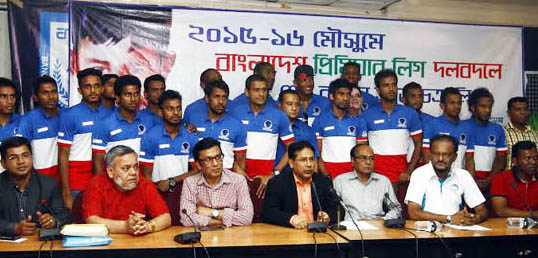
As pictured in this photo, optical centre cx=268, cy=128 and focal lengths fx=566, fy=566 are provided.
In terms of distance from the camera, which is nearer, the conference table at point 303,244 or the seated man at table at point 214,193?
the conference table at point 303,244

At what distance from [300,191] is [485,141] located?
2.18m

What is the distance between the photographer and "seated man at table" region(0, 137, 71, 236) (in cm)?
337

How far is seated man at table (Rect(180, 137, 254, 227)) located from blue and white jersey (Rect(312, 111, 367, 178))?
3.83ft

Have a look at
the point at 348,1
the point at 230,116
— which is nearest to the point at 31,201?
the point at 230,116

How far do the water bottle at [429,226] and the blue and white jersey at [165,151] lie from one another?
1730mm

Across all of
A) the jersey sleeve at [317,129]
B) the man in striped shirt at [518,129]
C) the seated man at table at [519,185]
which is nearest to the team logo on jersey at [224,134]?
the jersey sleeve at [317,129]

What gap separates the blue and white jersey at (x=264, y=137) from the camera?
455cm

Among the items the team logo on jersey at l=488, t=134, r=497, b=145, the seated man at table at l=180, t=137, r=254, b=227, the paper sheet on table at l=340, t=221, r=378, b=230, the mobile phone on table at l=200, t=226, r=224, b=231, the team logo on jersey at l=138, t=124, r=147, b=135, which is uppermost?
the team logo on jersey at l=138, t=124, r=147, b=135

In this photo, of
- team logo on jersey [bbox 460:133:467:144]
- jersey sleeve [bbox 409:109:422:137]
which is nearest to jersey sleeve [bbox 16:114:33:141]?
jersey sleeve [bbox 409:109:422:137]

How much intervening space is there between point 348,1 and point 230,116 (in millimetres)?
1970

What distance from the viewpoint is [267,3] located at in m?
5.71

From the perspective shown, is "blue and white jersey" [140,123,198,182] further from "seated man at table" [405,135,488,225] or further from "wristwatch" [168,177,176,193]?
"seated man at table" [405,135,488,225]

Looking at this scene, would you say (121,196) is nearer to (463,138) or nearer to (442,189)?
(442,189)

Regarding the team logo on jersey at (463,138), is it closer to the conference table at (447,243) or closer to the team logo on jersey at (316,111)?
the team logo on jersey at (316,111)
